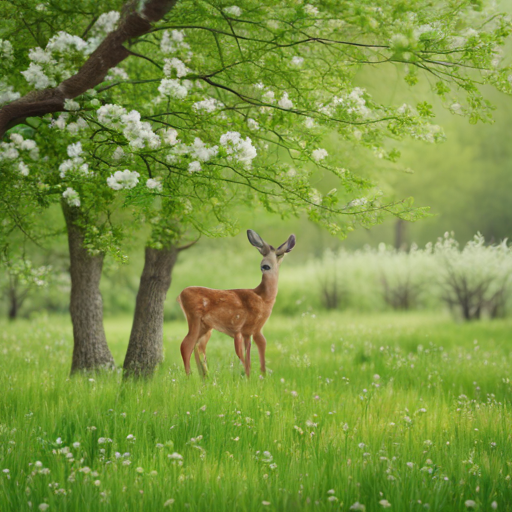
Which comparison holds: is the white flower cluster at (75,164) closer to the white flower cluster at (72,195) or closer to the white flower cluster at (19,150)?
the white flower cluster at (72,195)

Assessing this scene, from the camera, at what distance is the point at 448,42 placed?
526 cm

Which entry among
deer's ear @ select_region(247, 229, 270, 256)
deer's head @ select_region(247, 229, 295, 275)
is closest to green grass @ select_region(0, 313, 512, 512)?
deer's head @ select_region(247, 229, 295, 275)

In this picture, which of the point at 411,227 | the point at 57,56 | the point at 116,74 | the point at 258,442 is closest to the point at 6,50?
the point at 57,56

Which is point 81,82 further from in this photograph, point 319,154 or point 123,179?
point 319,154

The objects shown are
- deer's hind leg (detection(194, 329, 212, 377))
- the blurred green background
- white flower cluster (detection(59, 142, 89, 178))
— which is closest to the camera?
white flower cluster (detection(59, 142, 89, 178))

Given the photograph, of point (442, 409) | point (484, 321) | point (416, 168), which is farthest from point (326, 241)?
point (442, 409)

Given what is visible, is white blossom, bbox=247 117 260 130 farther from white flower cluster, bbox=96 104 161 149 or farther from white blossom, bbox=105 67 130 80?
white blossom, bbox=105 67 130 80

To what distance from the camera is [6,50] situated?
6492 mm

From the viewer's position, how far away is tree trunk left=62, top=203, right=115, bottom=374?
29.7ft

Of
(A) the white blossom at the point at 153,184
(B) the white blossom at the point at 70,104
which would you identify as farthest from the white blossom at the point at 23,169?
(A) the white blossom at the point at 153,184

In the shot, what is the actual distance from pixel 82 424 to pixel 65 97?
359 cm

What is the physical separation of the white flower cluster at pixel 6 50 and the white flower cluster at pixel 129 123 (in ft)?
6.82

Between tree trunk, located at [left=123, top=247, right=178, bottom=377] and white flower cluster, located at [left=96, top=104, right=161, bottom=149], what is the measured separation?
12.6 ft

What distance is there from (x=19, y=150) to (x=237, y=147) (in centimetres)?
303
